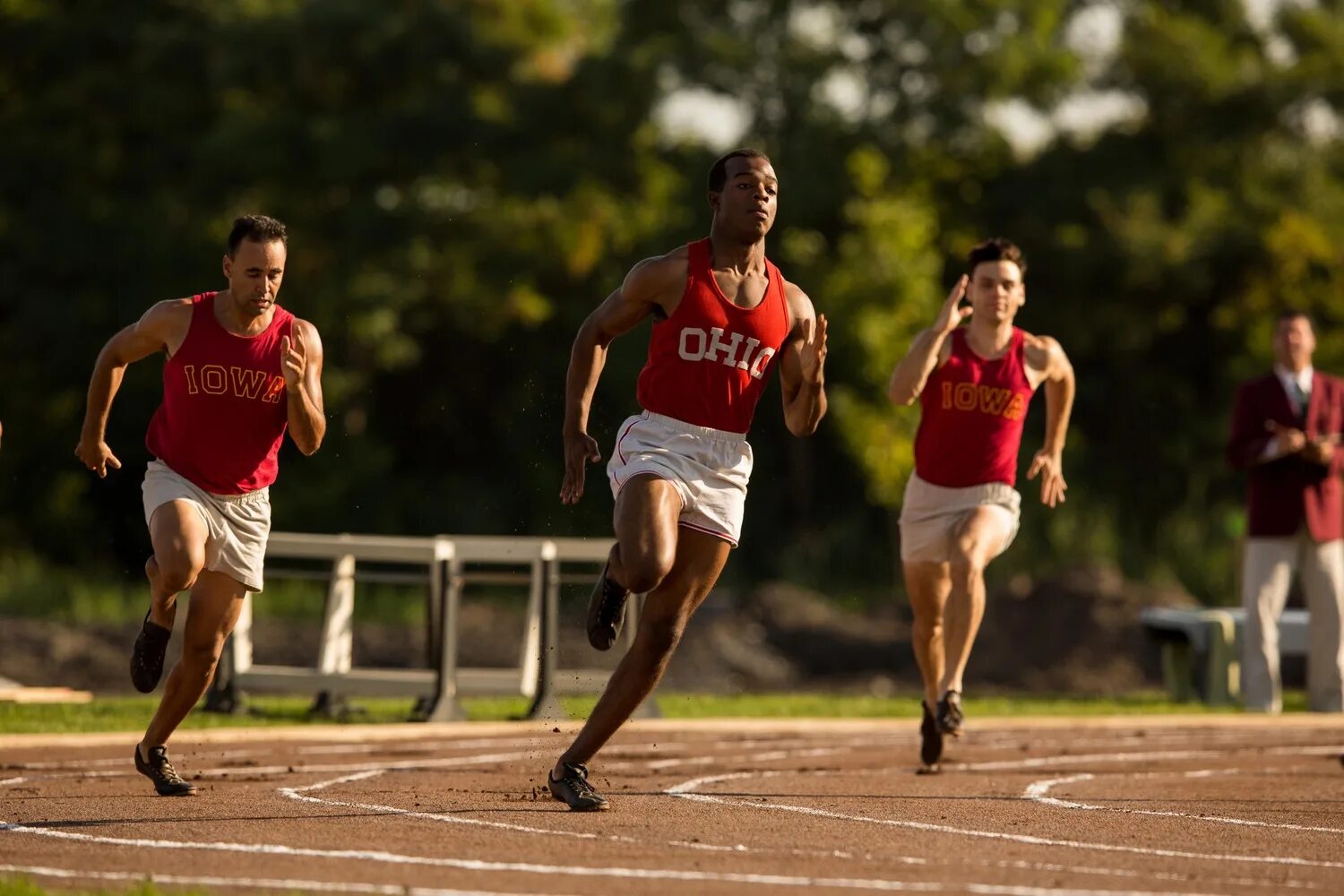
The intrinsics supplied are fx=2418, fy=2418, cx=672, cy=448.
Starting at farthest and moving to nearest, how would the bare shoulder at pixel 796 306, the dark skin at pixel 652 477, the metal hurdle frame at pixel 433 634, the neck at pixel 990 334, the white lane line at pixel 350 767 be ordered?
the metal hurdle frame at pixel 433 634 < the neck at pixel 990 334 < the white lane line at pixel 350 767 < the bare shoulder at pixel 796 306 < the dark skin at pixel 652 477

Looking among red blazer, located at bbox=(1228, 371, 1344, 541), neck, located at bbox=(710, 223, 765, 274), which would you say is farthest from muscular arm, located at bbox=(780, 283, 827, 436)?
red blazer, located at bbox=(1228, 371, 1344, 541)

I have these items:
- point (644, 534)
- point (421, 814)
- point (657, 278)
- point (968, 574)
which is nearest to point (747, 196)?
point (657, 278)

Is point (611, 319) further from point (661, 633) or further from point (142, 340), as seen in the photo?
A: point (142, 340)

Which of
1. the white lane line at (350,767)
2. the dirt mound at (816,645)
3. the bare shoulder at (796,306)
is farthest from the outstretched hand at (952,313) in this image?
the dirt mound at (816,645)

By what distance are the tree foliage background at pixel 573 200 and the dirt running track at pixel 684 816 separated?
804 inches

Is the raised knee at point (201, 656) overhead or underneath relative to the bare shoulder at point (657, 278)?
underneath

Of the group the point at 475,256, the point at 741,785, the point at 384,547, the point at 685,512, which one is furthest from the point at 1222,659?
the point at 475,256

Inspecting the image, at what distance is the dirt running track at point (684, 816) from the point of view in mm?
7586

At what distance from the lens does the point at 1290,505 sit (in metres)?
17.3

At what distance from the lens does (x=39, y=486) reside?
3700 centimetres

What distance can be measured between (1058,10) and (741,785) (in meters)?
25.4

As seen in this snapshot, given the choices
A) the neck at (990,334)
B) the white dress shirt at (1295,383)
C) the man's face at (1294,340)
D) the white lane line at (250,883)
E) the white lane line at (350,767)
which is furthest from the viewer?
the white dress shirt at (1295,383)

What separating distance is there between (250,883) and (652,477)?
8.28ft

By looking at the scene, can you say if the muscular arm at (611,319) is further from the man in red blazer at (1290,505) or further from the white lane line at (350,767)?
the man in red blazer at (1290,505)
